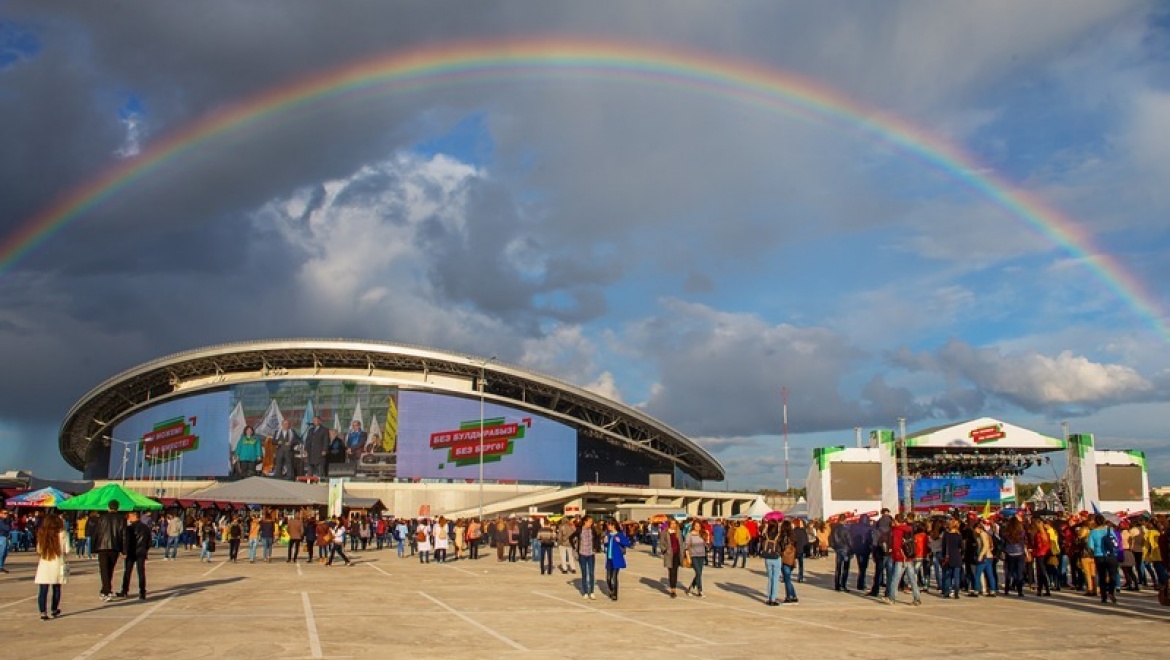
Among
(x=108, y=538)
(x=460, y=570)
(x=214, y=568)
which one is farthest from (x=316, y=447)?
(x=108, y=538)

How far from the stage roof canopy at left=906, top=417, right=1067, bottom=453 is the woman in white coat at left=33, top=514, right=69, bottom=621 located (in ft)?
204

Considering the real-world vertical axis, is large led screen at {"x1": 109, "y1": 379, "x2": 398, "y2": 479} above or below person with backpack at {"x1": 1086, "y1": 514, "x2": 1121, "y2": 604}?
above

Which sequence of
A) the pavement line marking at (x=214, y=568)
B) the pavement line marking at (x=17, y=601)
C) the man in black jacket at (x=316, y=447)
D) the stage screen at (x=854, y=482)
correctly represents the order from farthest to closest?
the man in black jacket at (x=316, y=447) → the stage screen at (x=854, y=482) → the pavement line marking at (x=214, y=568) → the pavement line marking at (x=17, y=601)

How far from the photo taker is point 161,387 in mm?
106812

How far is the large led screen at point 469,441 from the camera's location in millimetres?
88312

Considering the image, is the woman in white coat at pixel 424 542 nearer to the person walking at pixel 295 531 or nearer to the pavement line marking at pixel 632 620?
the person walking at pixel 295 531

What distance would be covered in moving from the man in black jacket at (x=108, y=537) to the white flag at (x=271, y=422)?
78.3m

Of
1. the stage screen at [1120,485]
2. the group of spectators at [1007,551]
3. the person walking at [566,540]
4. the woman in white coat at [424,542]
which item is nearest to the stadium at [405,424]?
the stage screen at [1120,485]

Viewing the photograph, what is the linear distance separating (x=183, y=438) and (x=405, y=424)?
2593 cm

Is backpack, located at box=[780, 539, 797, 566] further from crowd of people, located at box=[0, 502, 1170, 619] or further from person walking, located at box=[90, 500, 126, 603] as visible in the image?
person walking, located at box=[90, 500, 126, 603]

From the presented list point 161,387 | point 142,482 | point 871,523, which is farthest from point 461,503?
point 871,523

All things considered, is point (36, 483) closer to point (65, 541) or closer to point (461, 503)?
point (461, 503)

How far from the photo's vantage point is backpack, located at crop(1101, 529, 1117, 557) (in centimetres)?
1733

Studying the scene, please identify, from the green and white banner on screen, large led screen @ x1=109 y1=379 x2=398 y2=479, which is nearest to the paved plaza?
the green and white banner on screen
